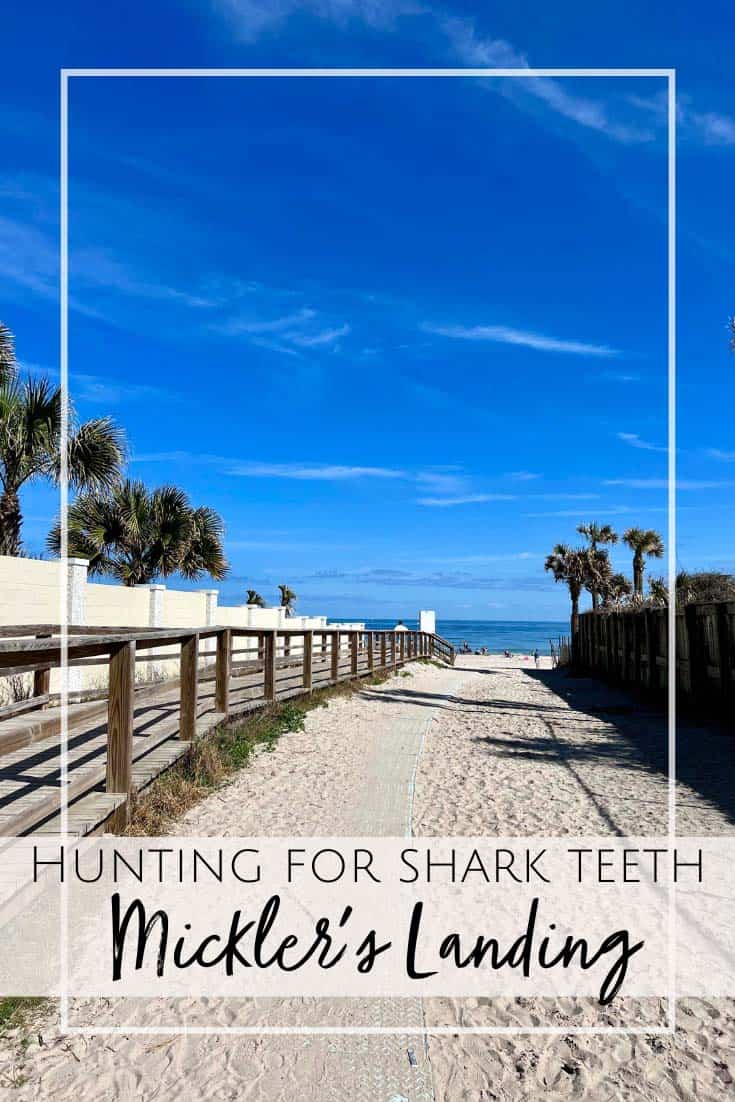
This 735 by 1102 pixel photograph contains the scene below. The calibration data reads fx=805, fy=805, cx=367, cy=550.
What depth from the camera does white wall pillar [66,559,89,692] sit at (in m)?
14.4

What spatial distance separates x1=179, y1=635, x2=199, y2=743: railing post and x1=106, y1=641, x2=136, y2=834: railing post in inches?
79.9

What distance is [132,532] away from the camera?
81.7 ft

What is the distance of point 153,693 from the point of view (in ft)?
22.5

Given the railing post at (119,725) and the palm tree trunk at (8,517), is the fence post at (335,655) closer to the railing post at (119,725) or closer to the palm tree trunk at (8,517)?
the palm tree trunk at (8,517)

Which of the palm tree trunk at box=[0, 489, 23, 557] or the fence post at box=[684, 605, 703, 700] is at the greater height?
the palm tree trunk at box=[0, 489, 23, 557]

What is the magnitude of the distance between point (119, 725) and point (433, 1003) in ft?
9.53

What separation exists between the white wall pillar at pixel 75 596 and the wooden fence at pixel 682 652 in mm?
10582

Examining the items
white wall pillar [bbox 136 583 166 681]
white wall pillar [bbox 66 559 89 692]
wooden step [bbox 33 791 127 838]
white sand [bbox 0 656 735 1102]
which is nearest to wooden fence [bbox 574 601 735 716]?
white sand [bbox 0 656 735 1102]

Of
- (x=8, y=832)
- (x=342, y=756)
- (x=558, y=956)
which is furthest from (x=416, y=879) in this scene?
(x=342, y=756)

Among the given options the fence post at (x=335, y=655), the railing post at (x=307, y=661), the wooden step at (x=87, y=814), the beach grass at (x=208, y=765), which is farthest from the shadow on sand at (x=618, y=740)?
the wooden step at (x=87, y=814)

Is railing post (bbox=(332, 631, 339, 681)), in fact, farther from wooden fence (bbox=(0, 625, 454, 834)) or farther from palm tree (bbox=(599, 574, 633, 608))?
palm tree (bbox=(599, 574, 633, 608))

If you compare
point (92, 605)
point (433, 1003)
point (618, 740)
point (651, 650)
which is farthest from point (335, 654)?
point (433, 1003)

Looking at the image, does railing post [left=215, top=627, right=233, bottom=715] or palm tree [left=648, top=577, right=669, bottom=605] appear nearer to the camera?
railing post [left=215, top=627, right=233, bottom=715]

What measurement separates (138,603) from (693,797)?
526 inches
